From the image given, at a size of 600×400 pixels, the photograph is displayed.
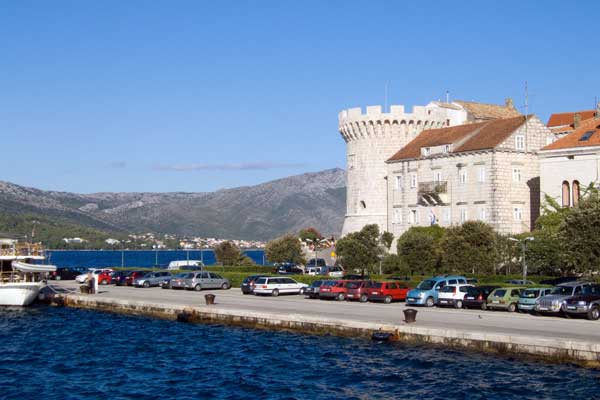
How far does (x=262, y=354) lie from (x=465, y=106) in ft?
216

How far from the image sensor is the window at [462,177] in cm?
7981

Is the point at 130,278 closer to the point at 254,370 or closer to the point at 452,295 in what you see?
the point at 452,295

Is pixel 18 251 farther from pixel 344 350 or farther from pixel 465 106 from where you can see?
pixel 465 106

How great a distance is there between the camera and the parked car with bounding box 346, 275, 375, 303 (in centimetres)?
5578

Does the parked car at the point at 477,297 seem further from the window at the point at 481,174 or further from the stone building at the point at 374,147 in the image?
the stone building at the point at 374,147

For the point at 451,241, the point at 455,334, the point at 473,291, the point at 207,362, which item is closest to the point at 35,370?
the point at 207,362

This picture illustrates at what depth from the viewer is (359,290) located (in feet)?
184

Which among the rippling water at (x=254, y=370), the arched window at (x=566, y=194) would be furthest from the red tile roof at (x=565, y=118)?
the rippling water at (x=254, y=370)

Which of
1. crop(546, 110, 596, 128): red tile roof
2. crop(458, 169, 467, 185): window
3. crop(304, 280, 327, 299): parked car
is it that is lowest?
crop(304, 280, 327, 299): parked car

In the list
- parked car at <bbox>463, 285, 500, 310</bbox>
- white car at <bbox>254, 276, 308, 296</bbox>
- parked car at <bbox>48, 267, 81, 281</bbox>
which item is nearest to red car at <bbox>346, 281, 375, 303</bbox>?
white car at <bbox>254, 276, 308, 296</bbox>

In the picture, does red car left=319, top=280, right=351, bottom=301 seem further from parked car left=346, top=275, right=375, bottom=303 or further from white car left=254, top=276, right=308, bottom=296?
white car left=254, top=276, right=308, bottom=296

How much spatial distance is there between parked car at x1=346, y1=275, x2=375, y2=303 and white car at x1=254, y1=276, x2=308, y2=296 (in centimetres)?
574

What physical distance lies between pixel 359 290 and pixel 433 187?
29.0 meters

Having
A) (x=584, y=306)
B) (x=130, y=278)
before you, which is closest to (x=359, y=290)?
(x=584, y=306)
